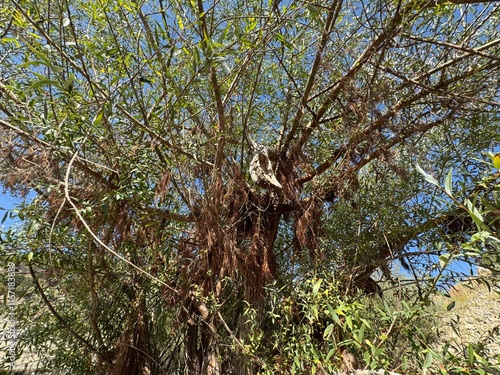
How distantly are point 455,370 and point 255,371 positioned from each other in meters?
0.82

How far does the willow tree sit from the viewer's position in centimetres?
145

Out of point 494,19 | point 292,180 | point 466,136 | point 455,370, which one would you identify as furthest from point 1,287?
point 494,19

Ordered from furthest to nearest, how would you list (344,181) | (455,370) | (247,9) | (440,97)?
(247,9)
(344,181)
(440,97)
(455,370)

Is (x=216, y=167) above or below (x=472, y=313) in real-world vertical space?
above

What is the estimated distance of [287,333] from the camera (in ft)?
4.89

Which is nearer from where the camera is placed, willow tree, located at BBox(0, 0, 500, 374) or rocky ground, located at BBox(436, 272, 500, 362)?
willow tree, located at BBox(0, 0, 500, 374)

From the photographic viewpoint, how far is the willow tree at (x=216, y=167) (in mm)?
1445

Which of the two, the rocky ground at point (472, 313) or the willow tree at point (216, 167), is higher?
the willow tree at point (216, 167)

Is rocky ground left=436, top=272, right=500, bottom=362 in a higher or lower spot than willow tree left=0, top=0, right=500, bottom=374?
lower

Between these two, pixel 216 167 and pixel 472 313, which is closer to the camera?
pixel 216 167

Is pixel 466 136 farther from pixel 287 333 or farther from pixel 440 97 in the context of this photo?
pixel 287 333

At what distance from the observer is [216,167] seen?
58.1 inches

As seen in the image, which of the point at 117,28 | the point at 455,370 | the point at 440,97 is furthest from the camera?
the point at 117,28

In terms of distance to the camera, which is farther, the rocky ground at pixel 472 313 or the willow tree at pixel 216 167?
the rocky ground at pixel 472 313
